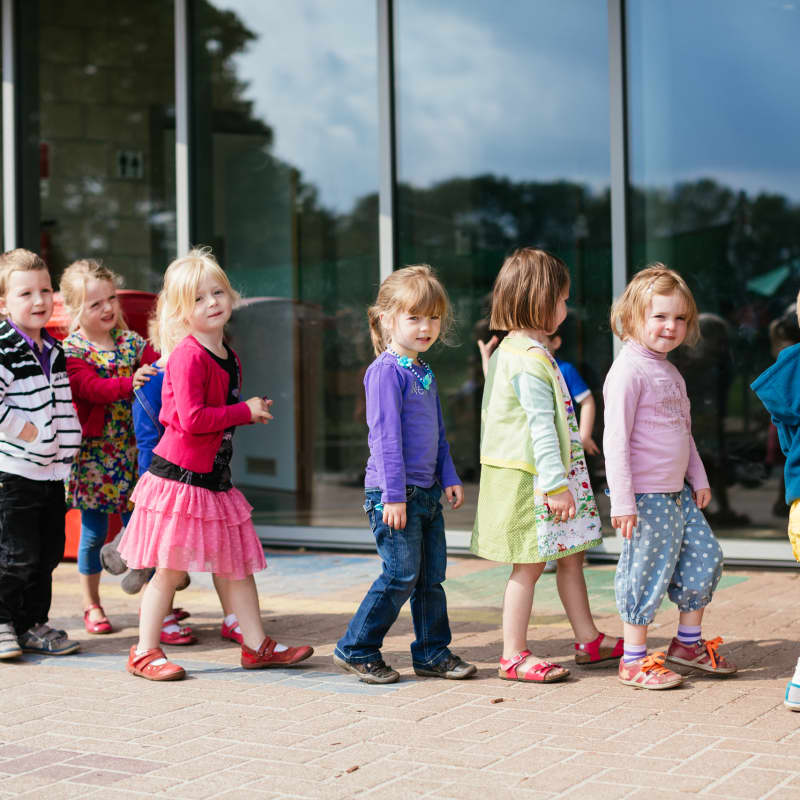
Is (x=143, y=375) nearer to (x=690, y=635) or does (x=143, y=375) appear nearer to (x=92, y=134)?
Answer: (x=690, y=635)

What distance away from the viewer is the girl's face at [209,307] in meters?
4.45

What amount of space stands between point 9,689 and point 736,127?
5.24m

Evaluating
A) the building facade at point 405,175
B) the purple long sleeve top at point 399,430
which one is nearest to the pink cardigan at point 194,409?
the purple long sleeve top at point 399,430

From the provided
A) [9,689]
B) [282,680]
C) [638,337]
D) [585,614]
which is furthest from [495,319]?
[9,689]

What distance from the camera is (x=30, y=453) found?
189 inches

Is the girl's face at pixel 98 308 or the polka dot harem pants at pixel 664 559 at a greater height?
the girl's face at pixel 98 308

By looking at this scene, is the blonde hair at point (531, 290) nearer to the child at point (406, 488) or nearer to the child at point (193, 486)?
the child at point (406, 488)

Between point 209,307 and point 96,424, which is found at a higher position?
point 209,307

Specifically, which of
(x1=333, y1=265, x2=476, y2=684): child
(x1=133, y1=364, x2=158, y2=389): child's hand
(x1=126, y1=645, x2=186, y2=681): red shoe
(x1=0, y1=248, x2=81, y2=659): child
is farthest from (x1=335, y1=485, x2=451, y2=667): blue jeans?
(x1=0, y1=248, x2=81, y2=659): child

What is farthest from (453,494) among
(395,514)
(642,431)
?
(642,431)

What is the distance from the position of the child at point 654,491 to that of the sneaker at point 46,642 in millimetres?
2337

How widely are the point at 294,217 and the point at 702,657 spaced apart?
4777mm

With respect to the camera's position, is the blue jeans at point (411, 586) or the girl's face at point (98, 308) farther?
the girl's face at point (98, 308)

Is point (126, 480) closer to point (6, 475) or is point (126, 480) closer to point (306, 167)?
point (6, 475)
